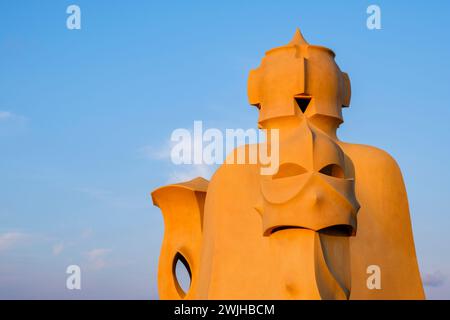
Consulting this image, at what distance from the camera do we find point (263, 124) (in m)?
15.7

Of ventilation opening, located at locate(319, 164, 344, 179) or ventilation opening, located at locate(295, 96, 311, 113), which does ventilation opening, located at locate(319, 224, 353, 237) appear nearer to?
ventilation opening, located at locate(319, 164, 344, 179)

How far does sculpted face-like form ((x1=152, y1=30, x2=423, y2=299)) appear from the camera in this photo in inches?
514

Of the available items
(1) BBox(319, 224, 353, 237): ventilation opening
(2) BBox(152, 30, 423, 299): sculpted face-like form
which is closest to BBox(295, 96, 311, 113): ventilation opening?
(2) BBox(152, 30, 423, 299): sculpted face-like form

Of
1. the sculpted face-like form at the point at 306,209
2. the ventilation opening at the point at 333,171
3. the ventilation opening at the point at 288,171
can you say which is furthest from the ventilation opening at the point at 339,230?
the ventilation opening at the point at 288,171

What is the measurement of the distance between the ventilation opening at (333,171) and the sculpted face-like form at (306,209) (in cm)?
2

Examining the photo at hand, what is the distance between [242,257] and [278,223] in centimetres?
132

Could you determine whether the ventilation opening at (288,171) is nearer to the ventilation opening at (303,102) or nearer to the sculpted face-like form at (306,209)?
the sculpted face-like form at (306,209)

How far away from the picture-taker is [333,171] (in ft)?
45.2

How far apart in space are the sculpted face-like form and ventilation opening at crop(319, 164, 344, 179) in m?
0.02

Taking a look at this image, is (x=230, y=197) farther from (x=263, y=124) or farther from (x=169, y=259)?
(x=169, y=259)
